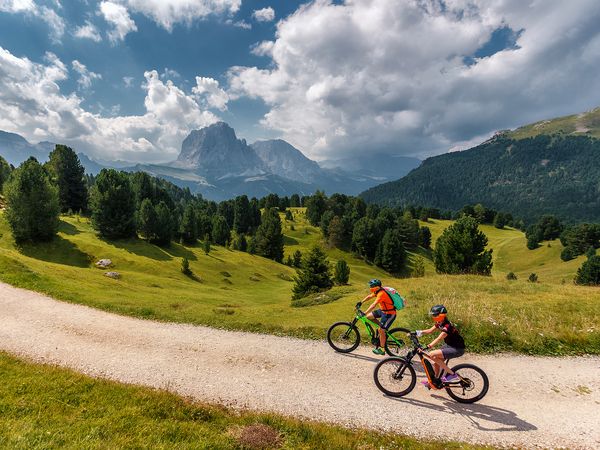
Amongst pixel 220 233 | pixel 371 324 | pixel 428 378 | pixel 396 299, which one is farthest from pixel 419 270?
pixel 220 233

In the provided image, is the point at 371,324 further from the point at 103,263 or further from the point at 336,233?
the point at 336,233

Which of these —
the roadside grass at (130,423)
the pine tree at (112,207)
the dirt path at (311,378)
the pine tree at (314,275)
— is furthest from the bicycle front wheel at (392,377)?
the pine tree at (112,207)

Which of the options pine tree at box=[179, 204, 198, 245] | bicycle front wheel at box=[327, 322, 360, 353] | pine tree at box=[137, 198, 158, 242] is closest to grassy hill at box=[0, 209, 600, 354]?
bicycle front wheel at box=[327, 322, 360, 353]

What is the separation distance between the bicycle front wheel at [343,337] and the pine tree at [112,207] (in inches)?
2706

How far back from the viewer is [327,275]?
51.2 meters

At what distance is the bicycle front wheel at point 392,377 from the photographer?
473 inches

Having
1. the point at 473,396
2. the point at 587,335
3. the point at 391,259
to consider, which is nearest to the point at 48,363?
the point at 473,396

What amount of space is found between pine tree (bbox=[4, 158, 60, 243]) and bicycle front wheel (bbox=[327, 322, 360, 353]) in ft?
201

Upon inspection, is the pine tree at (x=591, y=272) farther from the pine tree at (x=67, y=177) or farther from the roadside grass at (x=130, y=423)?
the pine tree at (x=67, y=177)

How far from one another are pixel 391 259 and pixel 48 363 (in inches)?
4242

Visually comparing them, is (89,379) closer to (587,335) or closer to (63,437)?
A: (63,437)

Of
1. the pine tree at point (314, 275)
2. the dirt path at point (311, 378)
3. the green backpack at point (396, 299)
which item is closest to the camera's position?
the dirt path at point (311, 378)

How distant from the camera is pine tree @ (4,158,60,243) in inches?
2041

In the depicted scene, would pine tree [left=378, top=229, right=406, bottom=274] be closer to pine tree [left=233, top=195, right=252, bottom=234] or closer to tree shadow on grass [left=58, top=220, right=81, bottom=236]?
pine tree [left=233, top=195, right=252, bottom=234]
